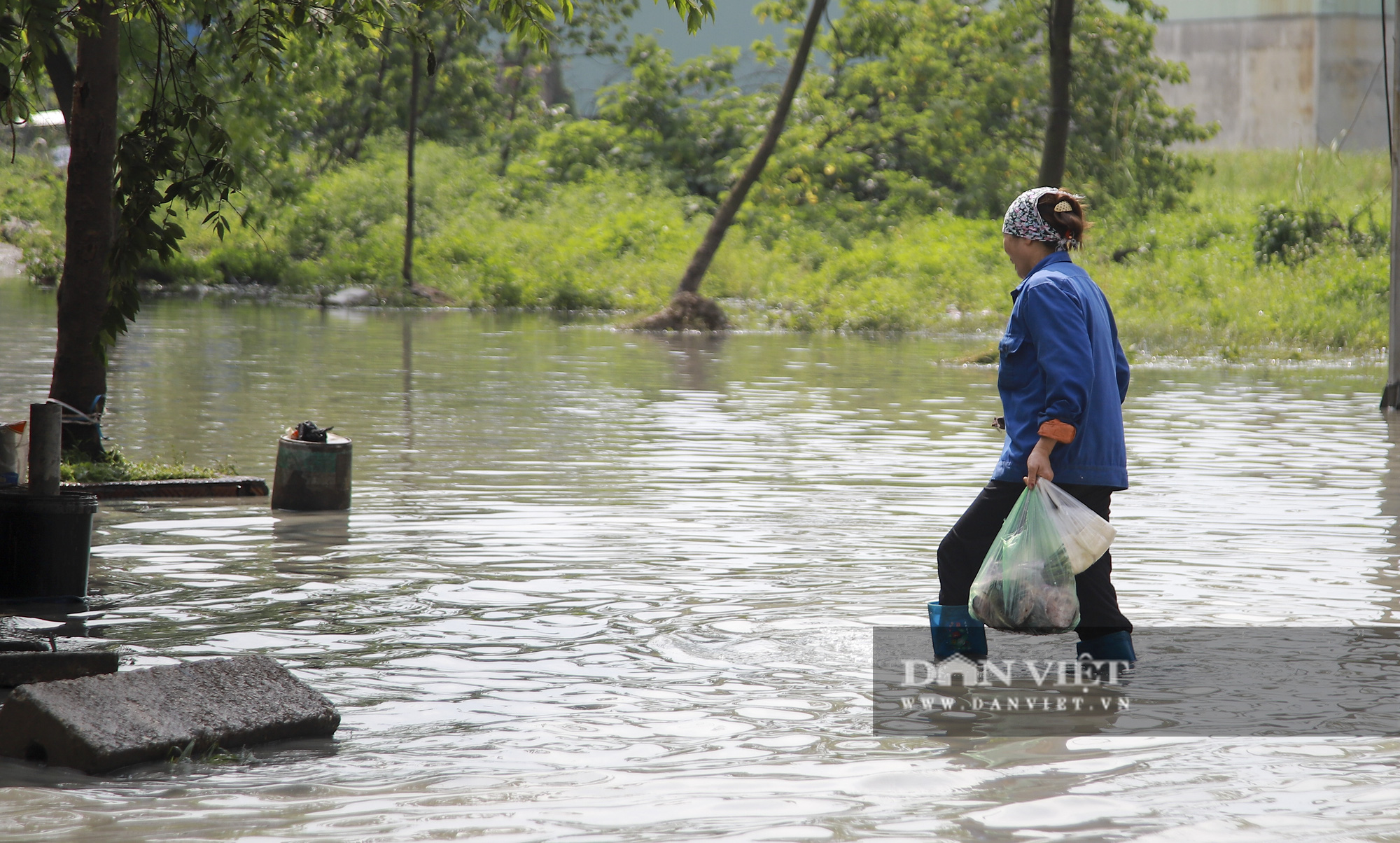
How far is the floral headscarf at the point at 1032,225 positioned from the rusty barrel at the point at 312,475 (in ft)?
17.1

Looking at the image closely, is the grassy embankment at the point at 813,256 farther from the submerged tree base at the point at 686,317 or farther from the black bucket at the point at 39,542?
the black bucket at the point at 39,542

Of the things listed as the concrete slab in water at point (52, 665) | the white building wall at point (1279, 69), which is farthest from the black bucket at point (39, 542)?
the white building wall at point (1279, 69)

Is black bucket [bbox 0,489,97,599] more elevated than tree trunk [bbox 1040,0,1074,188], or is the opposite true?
tree trunk [bbox 1040,0,1074,188]

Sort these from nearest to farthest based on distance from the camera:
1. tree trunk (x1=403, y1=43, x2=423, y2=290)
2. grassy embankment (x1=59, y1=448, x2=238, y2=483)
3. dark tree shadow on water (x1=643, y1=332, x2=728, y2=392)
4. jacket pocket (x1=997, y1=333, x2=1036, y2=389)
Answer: jacket pocket (x1=997, y1=333, x2=1036, y2=389)
grassy embankment (x1=59, y1=448, x2=238, y2=483)
dark tree shadow on water (x1=643, y1=332, x2=728, y2=392)
tree trunk (x1=403, y1=43, x2=423, y2=290)

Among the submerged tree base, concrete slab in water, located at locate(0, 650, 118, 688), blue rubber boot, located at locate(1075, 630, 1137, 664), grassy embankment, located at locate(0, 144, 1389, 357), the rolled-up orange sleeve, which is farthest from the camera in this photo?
the submerged tree base

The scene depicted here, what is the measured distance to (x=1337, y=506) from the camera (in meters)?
11.0

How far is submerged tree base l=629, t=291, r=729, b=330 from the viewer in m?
32.2

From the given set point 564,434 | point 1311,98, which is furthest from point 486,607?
point 1311,98

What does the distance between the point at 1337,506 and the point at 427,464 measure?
6.42 m

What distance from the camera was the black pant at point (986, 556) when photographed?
6.09 meters

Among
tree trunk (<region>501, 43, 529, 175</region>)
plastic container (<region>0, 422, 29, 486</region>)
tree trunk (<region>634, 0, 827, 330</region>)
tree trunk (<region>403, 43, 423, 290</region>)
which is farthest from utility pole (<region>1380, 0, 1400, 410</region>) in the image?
tree trunk (<region>501, 43, 529, 175</region>)

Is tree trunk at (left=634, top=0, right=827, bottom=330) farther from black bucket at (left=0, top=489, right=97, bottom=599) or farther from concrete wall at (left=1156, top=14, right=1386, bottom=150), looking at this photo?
black bucket at (left=0, top=489, right=97, bottom=599)

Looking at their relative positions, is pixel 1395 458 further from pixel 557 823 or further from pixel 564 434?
pixel 557 823

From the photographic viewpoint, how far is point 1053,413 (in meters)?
5.86
